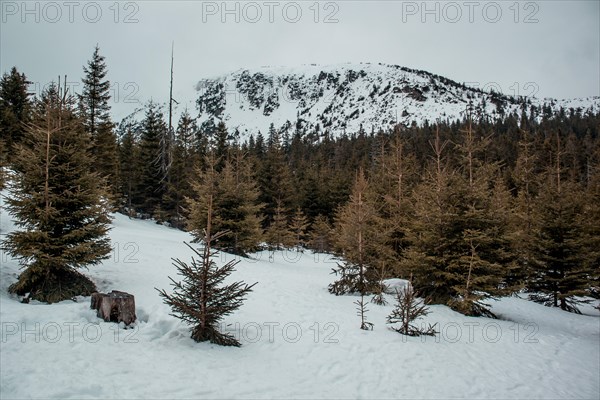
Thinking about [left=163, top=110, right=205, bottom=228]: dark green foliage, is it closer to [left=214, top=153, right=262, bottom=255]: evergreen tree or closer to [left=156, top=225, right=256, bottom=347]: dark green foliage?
[left=214, top=153, right=262, bottom=255]: evergreen tree

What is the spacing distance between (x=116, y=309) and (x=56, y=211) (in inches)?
124

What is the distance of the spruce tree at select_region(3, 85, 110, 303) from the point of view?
8203 mm

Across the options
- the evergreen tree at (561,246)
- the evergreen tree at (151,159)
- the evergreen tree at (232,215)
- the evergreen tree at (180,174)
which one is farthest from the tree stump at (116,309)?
the evergreen tree at (151,159)

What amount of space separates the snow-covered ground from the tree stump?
9.2 inches

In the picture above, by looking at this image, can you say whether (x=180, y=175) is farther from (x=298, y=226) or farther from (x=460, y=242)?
(x=460, y=242)

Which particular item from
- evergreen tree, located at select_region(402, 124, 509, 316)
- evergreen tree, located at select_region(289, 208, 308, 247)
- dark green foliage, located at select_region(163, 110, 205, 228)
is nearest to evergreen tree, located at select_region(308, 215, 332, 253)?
evergreen tree, located at select_region(289, 208, 308, 247)

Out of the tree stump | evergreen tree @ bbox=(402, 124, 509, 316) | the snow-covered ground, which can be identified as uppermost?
evergreen tree @ bbox=(402, 124, 509, 316)

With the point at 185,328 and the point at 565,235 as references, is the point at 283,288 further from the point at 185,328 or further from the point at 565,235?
the point at 565,235

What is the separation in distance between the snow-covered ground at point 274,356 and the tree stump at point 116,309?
0.76 feet

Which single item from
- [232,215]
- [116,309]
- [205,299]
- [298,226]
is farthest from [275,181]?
[205,299]

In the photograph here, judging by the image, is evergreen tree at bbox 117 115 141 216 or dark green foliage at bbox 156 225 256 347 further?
evergreen tree at bbox 117 115 141 216

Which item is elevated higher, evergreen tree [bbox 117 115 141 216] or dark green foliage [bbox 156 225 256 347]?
evergreen tree [bbox 117 115 141 216]

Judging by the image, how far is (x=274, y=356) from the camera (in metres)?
6.92

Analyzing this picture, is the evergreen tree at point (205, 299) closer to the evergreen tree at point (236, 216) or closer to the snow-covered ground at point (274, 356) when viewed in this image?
the snow-covered ground at point (274, 356)
